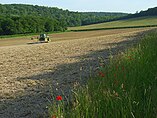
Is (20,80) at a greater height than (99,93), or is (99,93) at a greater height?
(99,93)

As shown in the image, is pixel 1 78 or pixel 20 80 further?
pixel 1 78

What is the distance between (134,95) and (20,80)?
682 cm

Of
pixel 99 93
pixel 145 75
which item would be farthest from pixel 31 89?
pixel 99 93

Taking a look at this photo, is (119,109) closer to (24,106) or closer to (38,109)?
(38,109)

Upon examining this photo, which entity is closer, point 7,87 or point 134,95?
point 134,95

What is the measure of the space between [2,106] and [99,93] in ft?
12.1

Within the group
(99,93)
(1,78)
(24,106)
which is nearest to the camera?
(99,93)

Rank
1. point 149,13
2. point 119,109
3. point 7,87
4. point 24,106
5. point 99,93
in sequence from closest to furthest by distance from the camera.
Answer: point 119,109 < point 99,93 < point 24,106 < point 7,87 < point 149,13

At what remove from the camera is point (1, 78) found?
1102cm

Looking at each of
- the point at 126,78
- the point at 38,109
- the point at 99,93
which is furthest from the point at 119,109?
the point at 38,109

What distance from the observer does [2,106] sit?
271 inches

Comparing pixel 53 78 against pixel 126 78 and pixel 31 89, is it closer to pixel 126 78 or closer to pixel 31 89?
pixel 31 89

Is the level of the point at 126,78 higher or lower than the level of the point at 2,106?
higher

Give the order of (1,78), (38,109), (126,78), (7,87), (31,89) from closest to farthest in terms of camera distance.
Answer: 1. (126,78)
2. (38,109)
3. (31,89)
4. (7,87)
5. (1,78)
